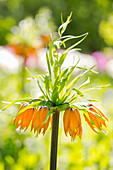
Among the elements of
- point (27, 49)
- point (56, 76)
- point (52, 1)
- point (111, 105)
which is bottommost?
point (56, 76)

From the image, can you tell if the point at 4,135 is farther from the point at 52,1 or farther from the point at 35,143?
the point at 52,1

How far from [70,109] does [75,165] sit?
0.94 metres

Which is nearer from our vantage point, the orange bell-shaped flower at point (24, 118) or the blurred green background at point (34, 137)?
the orange bell-shaped flower at point (24, 118)

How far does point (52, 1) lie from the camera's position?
10445 mm

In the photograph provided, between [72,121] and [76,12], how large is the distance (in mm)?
9841

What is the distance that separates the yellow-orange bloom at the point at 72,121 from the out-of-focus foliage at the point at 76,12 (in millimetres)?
9308

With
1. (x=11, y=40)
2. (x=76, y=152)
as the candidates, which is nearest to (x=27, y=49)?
(x=11, y=40)

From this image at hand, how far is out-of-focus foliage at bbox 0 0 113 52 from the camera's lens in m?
10.1

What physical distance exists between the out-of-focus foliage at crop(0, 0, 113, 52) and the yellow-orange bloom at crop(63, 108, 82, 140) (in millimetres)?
9308

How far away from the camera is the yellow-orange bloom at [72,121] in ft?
2.66

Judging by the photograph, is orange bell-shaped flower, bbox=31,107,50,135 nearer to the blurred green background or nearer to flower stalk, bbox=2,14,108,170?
flower stalk, bbox=2,14,108,170

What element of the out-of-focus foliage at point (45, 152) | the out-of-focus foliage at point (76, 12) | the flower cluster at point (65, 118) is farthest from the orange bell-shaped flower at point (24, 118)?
the out-of-focus foliage at point (76, 12)

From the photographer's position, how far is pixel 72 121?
32.1 inches

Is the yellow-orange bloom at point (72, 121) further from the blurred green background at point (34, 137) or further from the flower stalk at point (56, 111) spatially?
the blurred green background at point (34, 137)
